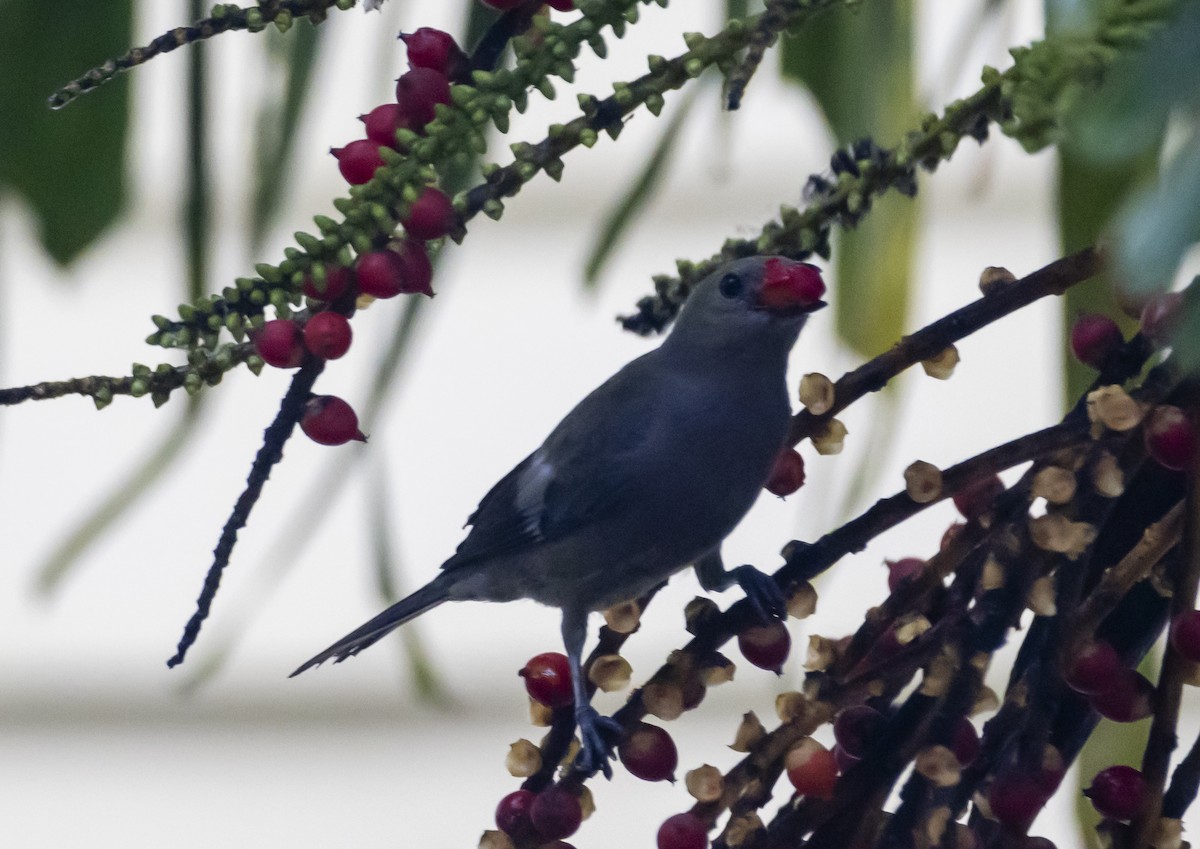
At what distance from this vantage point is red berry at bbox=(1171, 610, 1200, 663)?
0.32 meters

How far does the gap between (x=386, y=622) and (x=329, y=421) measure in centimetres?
24

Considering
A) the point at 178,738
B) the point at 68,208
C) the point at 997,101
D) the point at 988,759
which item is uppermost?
the point at 178,738

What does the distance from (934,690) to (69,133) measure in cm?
50

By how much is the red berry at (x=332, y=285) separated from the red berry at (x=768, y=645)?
0.16m

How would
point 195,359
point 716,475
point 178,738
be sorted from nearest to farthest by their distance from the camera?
point 195,359, point 716,475, point 178,738

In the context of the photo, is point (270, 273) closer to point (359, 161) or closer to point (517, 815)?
point (359, 161)

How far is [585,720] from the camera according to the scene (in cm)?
47

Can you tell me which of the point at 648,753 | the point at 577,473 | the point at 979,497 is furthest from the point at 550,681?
the point at 577,473

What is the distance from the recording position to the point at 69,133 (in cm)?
65

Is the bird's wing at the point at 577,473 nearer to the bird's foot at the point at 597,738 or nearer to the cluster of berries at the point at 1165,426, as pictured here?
the bird's foot at the point at 597,738

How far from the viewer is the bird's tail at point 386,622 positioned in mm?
536

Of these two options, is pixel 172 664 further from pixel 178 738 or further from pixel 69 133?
pixel 178 738

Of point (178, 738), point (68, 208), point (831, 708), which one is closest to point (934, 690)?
point (831, 708)

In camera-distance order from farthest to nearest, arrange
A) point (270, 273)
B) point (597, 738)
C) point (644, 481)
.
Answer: point (644, 481) → point (597, 738) → point (270, 273)
